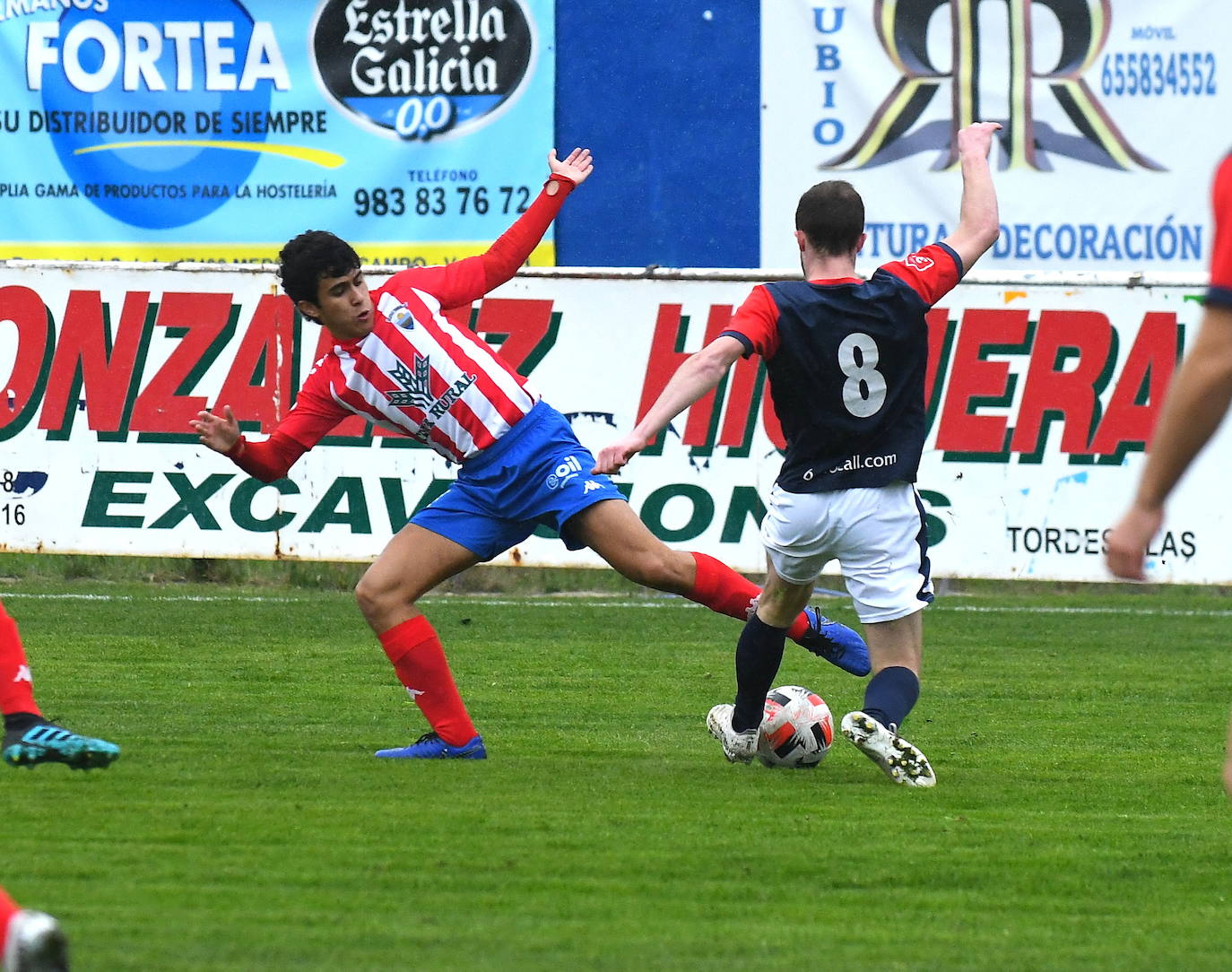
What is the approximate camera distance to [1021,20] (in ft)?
44.6

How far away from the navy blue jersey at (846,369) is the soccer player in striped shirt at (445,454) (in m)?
0.67

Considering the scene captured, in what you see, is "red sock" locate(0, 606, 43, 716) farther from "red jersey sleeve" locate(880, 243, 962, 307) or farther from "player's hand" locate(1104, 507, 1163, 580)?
"player's hand" locate(1104, 507, 1163, 580)

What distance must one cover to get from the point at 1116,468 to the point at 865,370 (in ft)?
20.0

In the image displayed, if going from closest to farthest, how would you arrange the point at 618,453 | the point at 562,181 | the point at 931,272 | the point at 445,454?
the point at 618,453 → the point at 931,272 → the point at 445,454 → the point at 562,181

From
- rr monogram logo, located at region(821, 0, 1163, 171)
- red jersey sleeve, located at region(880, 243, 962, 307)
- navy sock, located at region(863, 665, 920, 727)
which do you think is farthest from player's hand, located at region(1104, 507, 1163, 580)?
rr monogram logo, located at region(821, 0, 1163, 171)

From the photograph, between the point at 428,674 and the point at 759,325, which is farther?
the point at 428,674

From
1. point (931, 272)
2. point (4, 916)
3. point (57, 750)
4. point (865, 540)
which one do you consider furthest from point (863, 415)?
point (4, 916)

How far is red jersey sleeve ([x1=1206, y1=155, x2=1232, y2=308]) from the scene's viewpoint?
10.5ft

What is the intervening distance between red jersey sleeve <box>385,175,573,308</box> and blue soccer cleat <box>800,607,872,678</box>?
1548 millimetres

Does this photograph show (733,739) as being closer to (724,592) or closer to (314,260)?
(724,592)

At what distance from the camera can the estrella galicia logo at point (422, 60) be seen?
45.6 feet

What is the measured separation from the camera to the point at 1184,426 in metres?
3.19

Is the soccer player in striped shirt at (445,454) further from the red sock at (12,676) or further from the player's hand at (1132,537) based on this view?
the player's hand at (1132,537)

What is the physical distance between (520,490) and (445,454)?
13.8 inches
